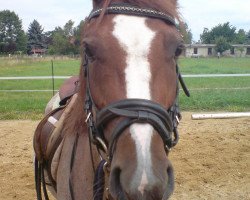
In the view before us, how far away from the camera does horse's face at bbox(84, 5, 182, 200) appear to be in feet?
4.43

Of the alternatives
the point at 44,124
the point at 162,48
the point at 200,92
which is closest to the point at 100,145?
the point at 162,48

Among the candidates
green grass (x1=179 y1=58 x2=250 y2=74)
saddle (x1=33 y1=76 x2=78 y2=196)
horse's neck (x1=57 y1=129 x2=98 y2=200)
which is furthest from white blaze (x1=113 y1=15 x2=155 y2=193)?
green grass (x1=179 y1=58 x2=250 y2=74)

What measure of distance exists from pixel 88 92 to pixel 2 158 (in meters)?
4.57

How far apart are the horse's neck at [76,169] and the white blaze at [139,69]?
2.58 feet

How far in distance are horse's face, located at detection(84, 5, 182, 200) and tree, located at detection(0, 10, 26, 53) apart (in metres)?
69.8

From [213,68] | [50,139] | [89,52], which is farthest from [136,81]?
[213,68]

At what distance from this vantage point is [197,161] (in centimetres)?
545

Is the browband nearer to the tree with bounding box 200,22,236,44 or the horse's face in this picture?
the horse's face

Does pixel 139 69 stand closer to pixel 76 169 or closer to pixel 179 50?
pixel 179 50

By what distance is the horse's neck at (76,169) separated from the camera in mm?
2178

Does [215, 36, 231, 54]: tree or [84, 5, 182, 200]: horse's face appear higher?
[215, 36, 231, 54]: tree

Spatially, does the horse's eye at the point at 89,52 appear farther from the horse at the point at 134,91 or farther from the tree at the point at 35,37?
the tree at the point at 35,37

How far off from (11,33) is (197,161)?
249 feet

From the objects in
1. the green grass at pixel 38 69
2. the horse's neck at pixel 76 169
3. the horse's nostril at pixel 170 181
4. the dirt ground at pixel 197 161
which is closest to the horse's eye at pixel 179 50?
the horse's nostril at pixel 170 181
